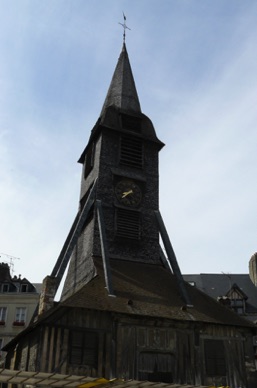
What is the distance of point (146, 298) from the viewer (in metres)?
16.6

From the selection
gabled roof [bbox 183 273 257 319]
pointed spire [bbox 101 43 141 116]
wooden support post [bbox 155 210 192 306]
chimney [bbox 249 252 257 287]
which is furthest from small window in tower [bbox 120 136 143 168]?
chimney [bbox 249 252 257 287]

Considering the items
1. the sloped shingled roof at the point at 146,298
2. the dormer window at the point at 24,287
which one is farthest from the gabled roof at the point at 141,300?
the dormer window at the point at 24,287

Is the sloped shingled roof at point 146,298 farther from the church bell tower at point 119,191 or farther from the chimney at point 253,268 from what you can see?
the chimney at point 253,268

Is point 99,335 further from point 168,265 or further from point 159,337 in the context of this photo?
point 168,265

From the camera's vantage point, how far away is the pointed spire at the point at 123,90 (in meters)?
24.3

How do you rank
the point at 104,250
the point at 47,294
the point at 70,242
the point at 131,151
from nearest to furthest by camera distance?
the point at 47,294, the point at 104,250, the point at 70,242, the point at 131,151

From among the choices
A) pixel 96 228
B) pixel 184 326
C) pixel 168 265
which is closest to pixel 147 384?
pixel 184 326

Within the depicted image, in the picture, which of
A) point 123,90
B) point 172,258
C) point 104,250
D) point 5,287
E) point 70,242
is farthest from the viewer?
point 5,287

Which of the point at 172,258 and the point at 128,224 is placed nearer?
the point at 172,258

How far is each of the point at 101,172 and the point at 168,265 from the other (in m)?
5.35

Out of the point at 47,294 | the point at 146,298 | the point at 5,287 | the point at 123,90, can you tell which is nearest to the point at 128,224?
the point at 146,298

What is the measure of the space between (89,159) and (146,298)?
9.17 m

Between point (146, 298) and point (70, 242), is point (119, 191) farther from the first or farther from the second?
point (146, 298)

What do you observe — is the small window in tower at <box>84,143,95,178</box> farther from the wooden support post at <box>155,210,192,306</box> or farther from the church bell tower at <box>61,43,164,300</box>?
the wooden support post at <box>155,210,192,306</box>
